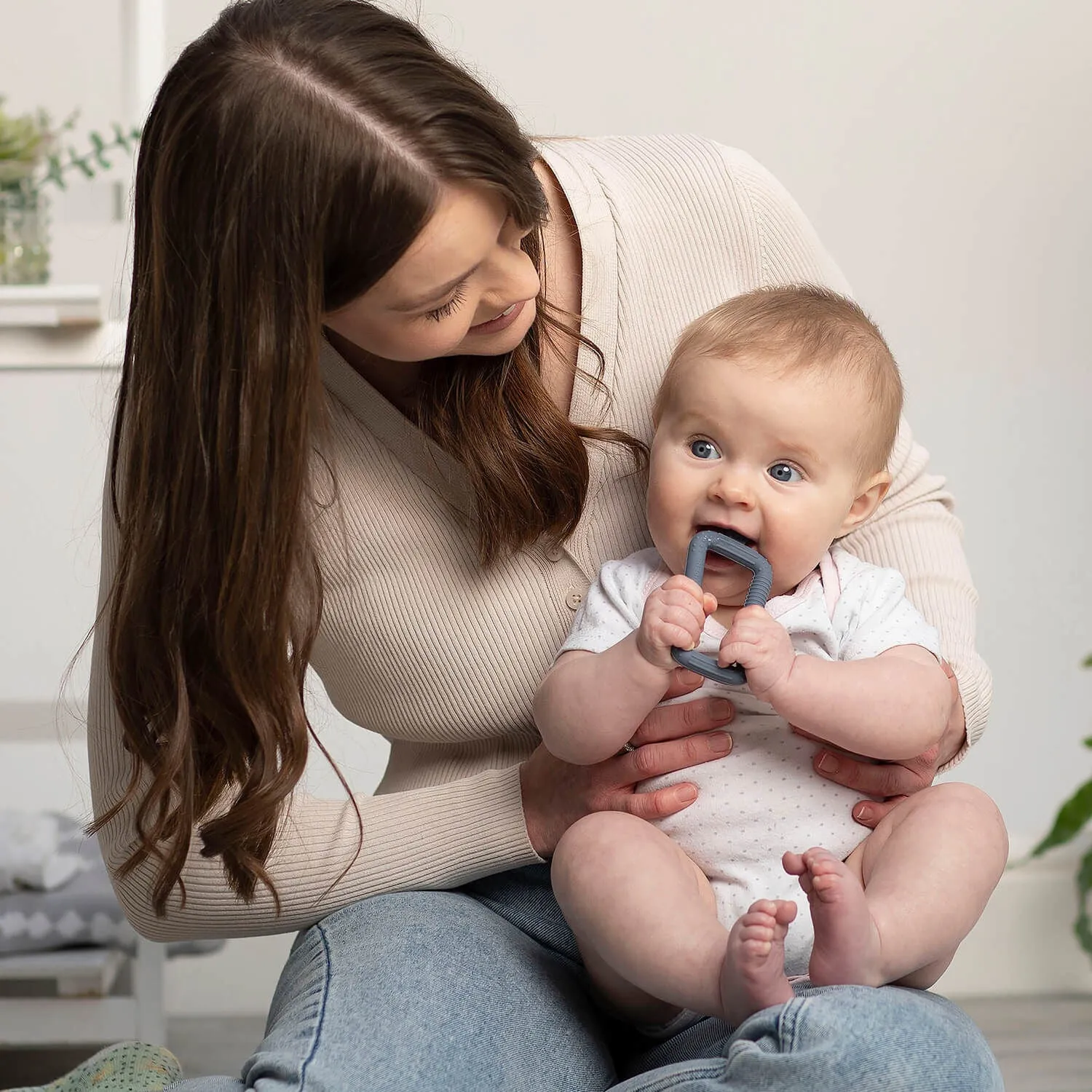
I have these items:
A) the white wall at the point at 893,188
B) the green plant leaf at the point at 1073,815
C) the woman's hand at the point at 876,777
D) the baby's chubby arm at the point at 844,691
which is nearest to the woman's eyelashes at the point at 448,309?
the baby's chubby arm at the point at 844,691

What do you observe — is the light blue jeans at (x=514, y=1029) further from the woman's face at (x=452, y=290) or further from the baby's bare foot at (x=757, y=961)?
the woman's face at (x=452, y=290)

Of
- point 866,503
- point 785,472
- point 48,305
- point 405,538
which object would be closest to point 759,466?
point 785,472

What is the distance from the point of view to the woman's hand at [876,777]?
1.07 m

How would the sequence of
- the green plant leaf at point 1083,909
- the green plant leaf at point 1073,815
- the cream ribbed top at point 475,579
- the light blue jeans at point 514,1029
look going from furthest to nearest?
the green plant leaf at point 1083,909, the green plant leaf at point 1073,815, the cream ribbed top at point 475,579, the light blue jeans at point 514,1029

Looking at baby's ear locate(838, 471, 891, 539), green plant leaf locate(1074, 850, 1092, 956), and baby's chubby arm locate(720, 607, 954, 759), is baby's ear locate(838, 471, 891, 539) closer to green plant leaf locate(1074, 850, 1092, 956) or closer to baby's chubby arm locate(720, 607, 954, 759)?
baby's chubby arm locate(720, 607, 954, 759)

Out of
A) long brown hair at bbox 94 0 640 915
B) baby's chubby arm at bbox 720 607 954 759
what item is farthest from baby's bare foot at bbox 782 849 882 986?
long brown hair at bbox 94 0 640 915

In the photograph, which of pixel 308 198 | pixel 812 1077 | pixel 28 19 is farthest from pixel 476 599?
pixel 28 19

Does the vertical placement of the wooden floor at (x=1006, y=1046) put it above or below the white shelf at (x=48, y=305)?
below

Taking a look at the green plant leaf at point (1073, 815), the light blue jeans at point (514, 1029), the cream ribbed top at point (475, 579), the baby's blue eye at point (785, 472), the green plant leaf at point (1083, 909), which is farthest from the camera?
the green plant leaf at point (1083, 909)

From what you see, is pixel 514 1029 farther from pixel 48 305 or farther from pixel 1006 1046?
pixel 1006 1046

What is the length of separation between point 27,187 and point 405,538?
98 cm

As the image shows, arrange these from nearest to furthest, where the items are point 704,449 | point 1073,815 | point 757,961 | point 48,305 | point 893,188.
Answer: point 757,961 < point 704,449 < point 48,305 < point 1073,815 < point 893,188

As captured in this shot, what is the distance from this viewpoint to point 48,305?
1770 mm

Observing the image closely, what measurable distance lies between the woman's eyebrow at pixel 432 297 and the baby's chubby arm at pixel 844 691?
34 cm
